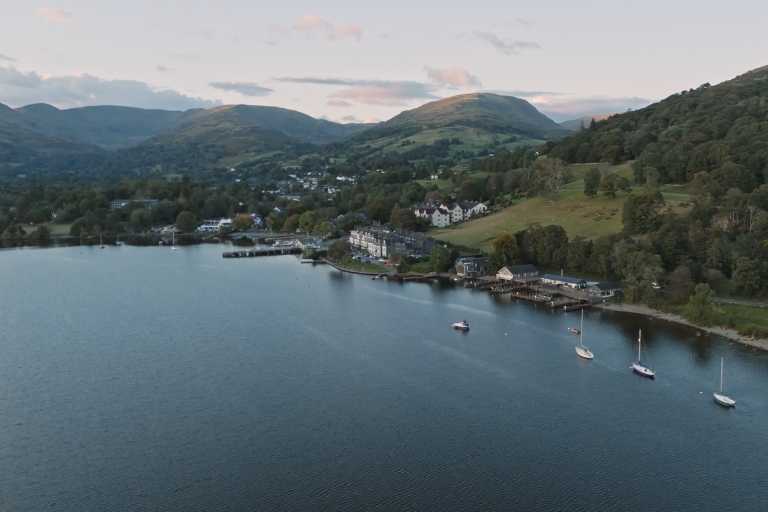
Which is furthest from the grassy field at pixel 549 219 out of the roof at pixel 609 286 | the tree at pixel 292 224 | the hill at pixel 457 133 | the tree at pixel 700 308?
the hill at pixel 457 133

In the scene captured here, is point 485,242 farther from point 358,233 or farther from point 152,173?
point 152,173

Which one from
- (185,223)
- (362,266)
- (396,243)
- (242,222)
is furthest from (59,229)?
(396,243)

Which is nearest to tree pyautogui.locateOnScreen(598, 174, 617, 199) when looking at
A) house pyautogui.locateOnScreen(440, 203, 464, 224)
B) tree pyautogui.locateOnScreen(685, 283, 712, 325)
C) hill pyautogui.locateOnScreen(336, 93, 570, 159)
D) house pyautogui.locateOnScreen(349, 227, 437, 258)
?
house pyautogui.locateOnScreen(349, 227, 437, 258)

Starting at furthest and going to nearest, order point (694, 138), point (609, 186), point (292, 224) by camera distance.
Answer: point (292, 224) → point (694, 138) → point (609, 186)

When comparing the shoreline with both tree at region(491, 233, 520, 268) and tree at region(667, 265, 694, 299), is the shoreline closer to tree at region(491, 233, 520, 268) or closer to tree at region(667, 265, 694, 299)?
tree at region(667, 265, 694, 299)

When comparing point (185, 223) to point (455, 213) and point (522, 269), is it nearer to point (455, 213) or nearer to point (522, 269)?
point (455, 213)

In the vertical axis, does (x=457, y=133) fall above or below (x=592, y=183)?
above
